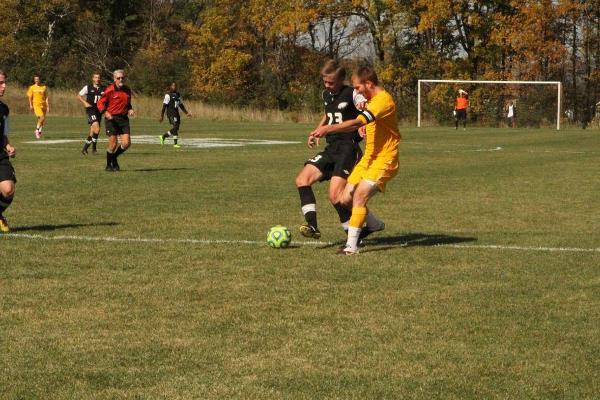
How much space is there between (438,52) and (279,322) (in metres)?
62.5

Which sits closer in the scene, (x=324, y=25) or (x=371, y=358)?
(x=371, y=358)

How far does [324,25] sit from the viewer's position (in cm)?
7950

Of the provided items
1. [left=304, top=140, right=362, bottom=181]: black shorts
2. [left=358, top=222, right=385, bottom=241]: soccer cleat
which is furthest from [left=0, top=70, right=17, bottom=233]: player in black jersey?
[left=358, top=222, right=385, bottom=241]: soccer cleat

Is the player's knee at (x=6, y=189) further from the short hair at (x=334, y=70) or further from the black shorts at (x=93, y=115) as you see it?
the black shorts at (x=93, y=115)

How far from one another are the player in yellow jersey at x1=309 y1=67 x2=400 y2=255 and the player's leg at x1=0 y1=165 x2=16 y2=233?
346cm

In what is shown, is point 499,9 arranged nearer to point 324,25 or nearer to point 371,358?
point 324,25

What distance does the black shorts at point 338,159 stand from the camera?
454 inches

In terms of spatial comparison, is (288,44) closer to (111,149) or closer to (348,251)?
(111,149)

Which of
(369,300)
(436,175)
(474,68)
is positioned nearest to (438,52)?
(474,68)

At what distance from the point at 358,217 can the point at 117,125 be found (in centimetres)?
1257

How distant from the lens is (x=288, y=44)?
81.1m

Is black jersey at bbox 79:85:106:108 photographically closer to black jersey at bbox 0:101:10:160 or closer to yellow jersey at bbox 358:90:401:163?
black jersey at bbox 0:101:10:160

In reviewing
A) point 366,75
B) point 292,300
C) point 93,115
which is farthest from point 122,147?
point 292,300

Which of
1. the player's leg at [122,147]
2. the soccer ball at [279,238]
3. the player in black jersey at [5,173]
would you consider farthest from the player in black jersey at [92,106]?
the soccer ball at [279,238]
